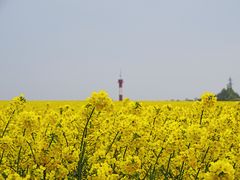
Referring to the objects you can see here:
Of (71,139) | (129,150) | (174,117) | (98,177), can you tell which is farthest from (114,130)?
(174,117)

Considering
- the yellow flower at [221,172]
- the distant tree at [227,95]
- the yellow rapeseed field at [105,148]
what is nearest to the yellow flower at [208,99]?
the yellow rapeseed field at [105,148]

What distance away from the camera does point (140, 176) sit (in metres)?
5.16

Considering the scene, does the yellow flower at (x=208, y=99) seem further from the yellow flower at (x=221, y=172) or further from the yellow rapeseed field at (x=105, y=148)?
the yellow flower at (x=221, y=172)

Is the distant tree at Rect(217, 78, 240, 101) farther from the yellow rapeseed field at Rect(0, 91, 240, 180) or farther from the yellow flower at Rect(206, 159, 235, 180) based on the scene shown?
the yellow flower at Rect(206, 159, 235, 180)

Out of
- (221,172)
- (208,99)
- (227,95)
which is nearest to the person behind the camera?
(221,172)

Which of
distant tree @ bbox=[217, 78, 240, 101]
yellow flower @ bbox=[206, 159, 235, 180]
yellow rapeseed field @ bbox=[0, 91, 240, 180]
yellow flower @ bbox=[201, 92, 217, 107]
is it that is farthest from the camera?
distant tree @ bbox=[217, 78, 240, 101]

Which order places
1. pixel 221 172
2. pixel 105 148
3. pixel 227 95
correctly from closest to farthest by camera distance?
pixel 221 172 < pixel 105 148 < pixel 227 95

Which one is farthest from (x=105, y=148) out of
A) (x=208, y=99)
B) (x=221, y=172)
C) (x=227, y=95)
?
(x=227, y=95)

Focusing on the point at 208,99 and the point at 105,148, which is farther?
the point at 208,99

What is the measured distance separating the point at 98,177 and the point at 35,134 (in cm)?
193

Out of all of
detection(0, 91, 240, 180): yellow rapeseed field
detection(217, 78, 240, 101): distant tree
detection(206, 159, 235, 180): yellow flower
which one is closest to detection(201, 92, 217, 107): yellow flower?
detection(0, 91, 240, 180): yellow rapeseed field

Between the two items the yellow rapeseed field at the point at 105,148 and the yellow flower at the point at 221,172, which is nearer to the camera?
the yellow flower at the point at 221,172

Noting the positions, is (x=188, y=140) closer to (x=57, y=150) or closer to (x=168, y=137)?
(x=168, y=137)

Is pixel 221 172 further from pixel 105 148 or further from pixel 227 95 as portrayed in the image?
pixel 227 95
